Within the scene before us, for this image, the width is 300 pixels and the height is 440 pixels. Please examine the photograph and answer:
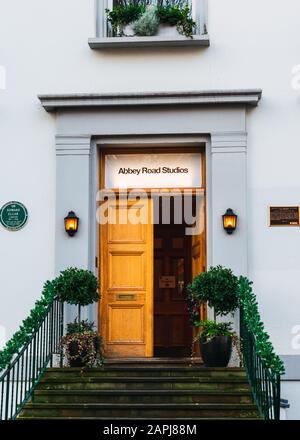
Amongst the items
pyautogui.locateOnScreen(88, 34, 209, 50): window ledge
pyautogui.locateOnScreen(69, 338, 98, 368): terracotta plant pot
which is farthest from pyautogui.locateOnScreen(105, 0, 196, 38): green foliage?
pyautogui.locateOnScreen(69, 338, 98, 368): terracotta plant pot

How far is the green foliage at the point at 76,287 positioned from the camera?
9750 millimetres

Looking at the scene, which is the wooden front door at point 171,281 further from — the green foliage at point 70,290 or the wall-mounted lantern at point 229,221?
the green foliage at point 70,290

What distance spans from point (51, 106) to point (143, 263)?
2.49 m

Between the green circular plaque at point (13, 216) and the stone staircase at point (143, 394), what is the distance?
2158mm

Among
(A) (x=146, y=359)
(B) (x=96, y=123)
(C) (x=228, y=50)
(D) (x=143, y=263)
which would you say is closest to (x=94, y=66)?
(B) (x=96, y=123)

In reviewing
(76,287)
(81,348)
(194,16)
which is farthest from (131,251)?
(194,16)

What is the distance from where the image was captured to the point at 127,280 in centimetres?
1100

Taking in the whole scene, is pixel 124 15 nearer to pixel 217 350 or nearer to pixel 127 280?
pixel 127 280

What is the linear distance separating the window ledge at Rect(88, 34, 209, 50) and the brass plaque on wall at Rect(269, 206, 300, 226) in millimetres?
2458

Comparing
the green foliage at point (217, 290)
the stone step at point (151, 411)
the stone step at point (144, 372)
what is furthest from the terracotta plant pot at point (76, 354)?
the green foliage at point (217, 290)

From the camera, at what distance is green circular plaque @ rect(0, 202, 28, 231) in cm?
1064

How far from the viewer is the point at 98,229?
1091cm
